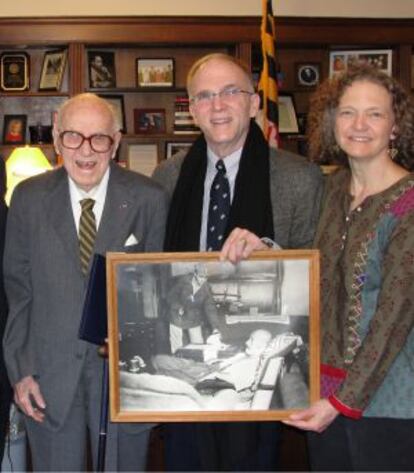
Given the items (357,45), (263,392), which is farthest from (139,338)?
(357,45)

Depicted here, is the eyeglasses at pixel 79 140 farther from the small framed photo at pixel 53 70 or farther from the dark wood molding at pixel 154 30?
the small framed photo at pixel 53 70

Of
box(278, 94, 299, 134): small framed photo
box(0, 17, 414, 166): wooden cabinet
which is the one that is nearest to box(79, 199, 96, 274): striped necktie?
box(0, 17, 414, 166): wooden cabinet

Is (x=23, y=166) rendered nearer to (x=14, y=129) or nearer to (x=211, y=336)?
(x=14, y=129)

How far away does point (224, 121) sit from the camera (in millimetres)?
2150

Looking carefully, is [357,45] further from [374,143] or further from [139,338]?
[139,338]

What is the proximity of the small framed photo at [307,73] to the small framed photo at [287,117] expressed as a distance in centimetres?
21

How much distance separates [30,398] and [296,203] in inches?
38.8

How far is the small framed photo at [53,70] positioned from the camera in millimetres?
5391

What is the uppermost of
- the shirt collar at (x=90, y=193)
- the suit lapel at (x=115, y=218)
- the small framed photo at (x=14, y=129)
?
the small framed photo at (x=14, y=129)

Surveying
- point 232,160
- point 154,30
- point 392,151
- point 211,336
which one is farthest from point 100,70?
point 211,336

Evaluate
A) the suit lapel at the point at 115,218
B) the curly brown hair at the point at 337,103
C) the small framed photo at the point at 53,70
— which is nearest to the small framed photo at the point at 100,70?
the small framed photo at the point at 53,70

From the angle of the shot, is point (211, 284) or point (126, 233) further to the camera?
point (126, 233)

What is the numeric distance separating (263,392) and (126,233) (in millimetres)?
624

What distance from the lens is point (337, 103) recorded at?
1.96 meters
